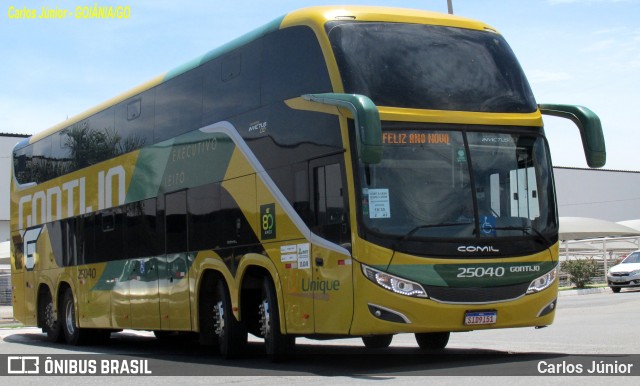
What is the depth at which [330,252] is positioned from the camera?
12.2 meters

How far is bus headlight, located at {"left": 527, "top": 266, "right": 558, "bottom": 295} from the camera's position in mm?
12492

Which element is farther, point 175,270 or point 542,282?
point 175,270

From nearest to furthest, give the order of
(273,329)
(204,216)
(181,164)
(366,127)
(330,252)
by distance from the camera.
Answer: (366,127) → (330,252) → (273,329) → (204,216) → (181,164)

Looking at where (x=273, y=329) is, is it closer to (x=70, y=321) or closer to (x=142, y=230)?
(x=142, y=230)

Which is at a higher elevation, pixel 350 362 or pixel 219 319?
pixel 219 319

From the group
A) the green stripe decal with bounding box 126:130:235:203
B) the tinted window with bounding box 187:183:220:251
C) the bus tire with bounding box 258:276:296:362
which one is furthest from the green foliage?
the bus tire with bounding box 258:276:296:362

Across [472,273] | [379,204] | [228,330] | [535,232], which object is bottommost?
[228,330]

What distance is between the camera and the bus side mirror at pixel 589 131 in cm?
1308

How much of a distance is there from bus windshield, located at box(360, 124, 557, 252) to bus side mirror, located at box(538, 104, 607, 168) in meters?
0.67

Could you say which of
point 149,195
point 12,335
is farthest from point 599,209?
point 149,195

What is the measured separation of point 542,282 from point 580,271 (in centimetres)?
2759

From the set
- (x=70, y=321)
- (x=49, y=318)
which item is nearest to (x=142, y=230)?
(x=70, y=321)

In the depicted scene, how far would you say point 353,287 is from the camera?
38.7ft

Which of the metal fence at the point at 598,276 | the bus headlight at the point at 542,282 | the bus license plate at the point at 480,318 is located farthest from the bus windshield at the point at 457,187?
the metal fence at the point at 598,276
